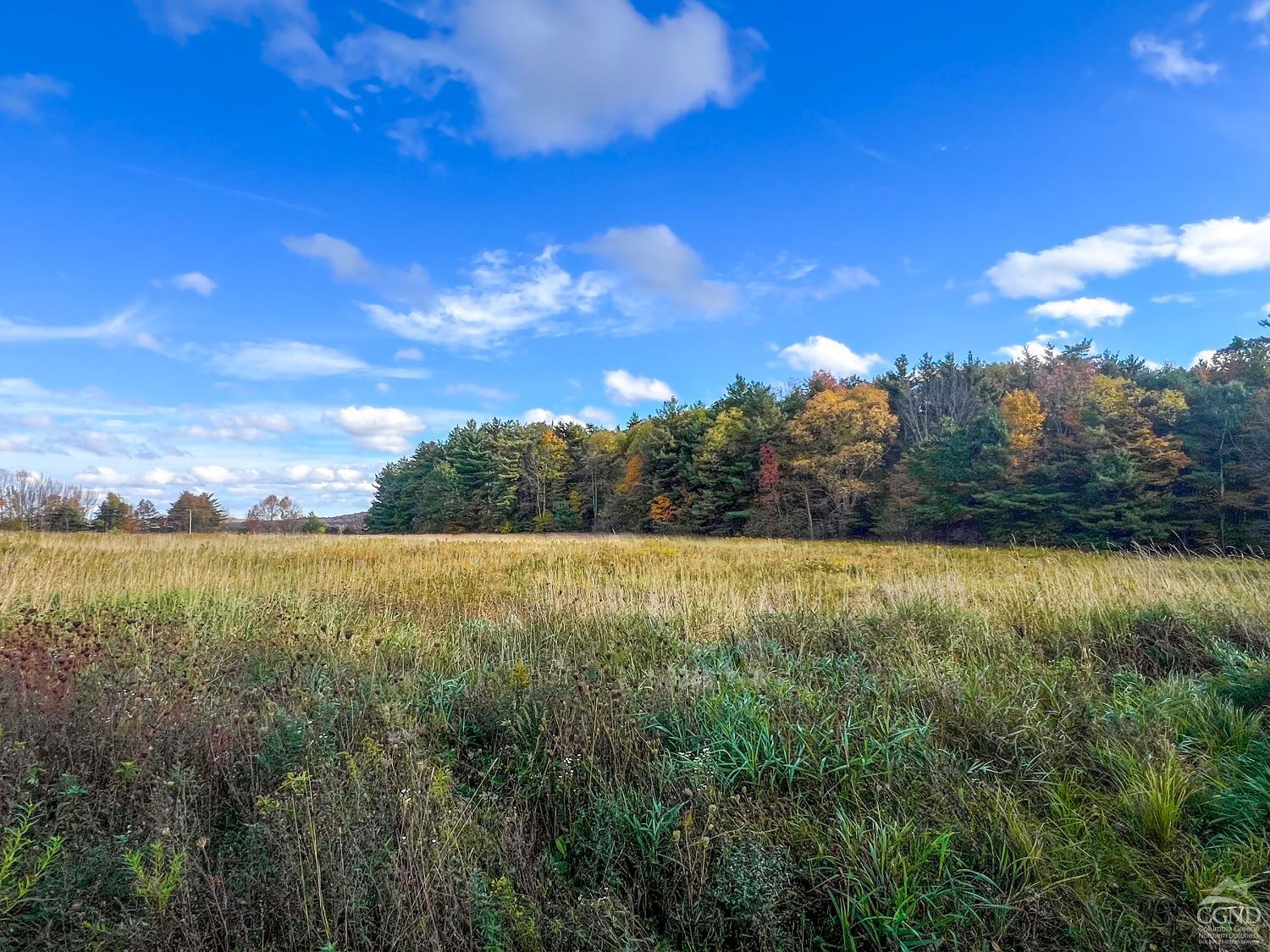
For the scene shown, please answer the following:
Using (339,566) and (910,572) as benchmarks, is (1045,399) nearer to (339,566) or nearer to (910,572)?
(910,572)

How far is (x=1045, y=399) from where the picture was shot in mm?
28328

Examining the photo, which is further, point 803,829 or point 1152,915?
point 803,829

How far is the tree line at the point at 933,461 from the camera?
2228 centimetres

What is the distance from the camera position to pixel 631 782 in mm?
3045

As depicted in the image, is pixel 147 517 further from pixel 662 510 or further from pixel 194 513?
pixel 662 510

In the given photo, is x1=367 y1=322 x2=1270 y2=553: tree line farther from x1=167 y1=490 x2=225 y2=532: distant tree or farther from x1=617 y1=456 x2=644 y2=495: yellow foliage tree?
x1=167 y1=490 x2=225 y2=532: distant tree

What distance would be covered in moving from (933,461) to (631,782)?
30.5 meters

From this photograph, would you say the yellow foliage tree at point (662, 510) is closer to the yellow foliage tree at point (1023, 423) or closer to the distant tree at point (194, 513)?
the yellow foliage tree at point (1023, 423)

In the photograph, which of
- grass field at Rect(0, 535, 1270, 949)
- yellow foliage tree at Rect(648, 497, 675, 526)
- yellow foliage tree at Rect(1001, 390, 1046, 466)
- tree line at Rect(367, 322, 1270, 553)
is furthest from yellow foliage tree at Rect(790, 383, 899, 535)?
grass field at Rect(0, 535, 1270, 949)

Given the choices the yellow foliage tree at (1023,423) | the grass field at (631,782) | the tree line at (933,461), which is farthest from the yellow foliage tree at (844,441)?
the grass field at (631,782)

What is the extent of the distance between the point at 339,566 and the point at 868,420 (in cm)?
2972

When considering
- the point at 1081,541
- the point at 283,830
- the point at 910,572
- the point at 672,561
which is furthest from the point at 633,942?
the point at 1081,541

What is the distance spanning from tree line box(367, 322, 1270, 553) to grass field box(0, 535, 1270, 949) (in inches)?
586

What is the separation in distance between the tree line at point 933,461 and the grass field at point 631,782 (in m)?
14.9
